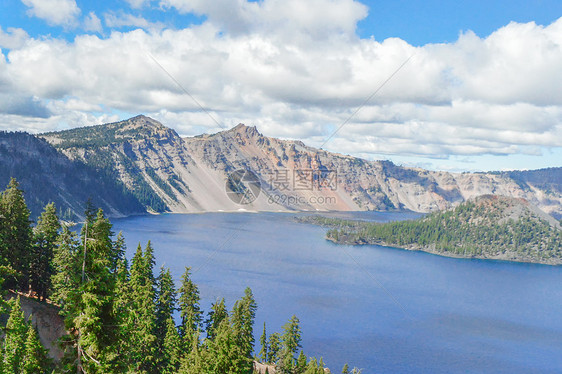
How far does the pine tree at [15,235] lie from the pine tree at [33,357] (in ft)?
74.2

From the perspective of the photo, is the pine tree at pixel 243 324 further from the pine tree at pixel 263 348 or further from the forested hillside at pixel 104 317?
the pine tree at pixel 263 348

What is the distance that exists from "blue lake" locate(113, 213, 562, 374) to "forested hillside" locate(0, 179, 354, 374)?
117ft

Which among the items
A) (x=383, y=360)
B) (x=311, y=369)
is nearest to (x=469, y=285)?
(x=383, y=360)

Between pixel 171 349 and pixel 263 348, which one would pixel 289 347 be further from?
pixel 171 349

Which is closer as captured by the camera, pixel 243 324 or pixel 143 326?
pixel 143 326

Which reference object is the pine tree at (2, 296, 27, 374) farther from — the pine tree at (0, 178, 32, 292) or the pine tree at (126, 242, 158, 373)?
the pine tree at (0, 178, 32, 292)

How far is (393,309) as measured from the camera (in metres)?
126

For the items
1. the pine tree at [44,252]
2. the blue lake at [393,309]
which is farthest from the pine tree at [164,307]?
the blue lake at [393,309]

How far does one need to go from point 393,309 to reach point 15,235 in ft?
326

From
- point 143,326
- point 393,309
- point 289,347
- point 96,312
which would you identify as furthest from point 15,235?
point 393,309

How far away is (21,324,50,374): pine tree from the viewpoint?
3588cm

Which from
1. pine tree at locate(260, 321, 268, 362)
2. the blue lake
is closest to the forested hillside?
pine tree at locate(260, 321, 268, 362)

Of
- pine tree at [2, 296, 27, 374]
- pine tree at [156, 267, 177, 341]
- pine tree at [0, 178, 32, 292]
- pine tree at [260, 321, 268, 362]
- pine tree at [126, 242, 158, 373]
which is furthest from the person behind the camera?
pine tree at [260, 321, 268, 362]

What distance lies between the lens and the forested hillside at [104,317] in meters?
23.0
